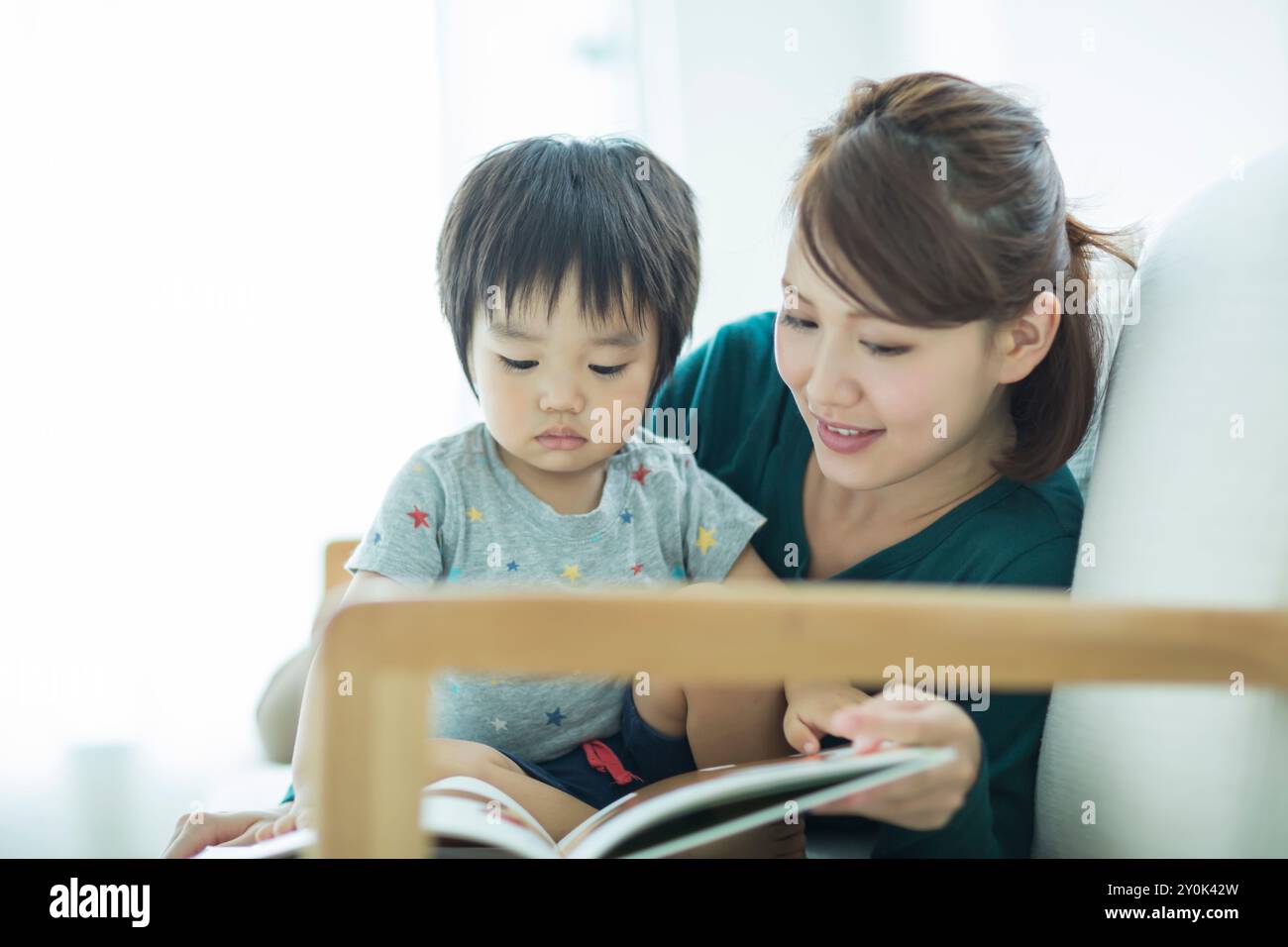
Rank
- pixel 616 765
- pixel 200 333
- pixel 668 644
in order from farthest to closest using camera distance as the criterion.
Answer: pixel 200 333 < pixel 616 765 < pixel 668 644

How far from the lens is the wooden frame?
50 centimetres

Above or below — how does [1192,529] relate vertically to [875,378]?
below

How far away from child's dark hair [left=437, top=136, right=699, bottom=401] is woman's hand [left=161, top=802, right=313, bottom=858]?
421 millimetres

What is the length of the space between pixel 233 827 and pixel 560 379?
1.42ft

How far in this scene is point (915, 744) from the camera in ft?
2.03

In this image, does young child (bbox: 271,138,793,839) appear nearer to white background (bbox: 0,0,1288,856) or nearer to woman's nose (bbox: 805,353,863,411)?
woman's nose (bbox: 805,353,863,411)

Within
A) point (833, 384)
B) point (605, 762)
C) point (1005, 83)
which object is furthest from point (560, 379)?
point (1005, 83)

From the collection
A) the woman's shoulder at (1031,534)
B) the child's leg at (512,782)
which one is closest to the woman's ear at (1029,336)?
the woman's shoulder at (1031,534)

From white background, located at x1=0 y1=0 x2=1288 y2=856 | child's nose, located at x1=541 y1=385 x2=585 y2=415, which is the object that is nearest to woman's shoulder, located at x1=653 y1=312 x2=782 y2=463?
child's nose, located at x1=541 y1=385 x2=585 y2=415

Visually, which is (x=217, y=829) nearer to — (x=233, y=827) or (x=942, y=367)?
(x=233, y=827)

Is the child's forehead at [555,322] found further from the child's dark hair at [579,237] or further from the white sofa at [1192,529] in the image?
the white sofa at [1192,529]

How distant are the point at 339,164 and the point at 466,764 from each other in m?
1.46

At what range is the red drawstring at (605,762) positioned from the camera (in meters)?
0.95

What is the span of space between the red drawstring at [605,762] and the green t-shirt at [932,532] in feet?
0.57
